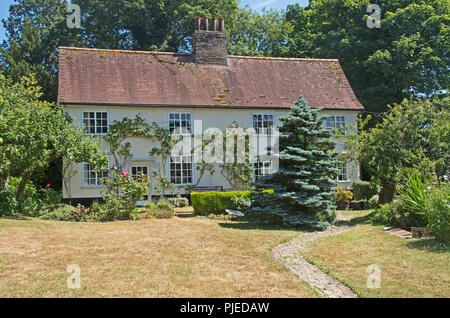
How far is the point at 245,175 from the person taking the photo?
20703 millimetres

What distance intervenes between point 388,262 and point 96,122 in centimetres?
1515

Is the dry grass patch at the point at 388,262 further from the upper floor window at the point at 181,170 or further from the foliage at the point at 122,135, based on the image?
the foliage at the point at 122,135

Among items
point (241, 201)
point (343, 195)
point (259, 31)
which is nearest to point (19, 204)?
point (241, 201)

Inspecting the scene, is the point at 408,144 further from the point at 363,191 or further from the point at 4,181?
the point at 4,181

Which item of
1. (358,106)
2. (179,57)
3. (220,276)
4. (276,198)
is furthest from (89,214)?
(358,106)

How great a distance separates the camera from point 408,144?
15.4 meters

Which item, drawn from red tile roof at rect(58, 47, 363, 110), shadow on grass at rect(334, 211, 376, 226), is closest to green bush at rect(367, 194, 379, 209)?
shadow on grass at rect(334, 211, 376, 226)

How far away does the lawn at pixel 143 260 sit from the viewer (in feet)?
23.4

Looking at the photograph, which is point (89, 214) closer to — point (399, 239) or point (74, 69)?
point (74, 69)

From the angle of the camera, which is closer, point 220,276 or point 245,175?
point 220,276

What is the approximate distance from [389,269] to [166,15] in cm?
2980

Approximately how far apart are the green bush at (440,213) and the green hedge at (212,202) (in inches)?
303

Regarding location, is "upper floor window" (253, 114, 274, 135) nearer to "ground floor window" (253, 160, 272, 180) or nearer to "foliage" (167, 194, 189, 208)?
"ground floor window" (253, 160, 272, 180)

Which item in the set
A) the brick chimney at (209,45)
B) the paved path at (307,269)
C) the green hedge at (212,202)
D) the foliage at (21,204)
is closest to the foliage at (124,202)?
the green hedge at (212,202)
